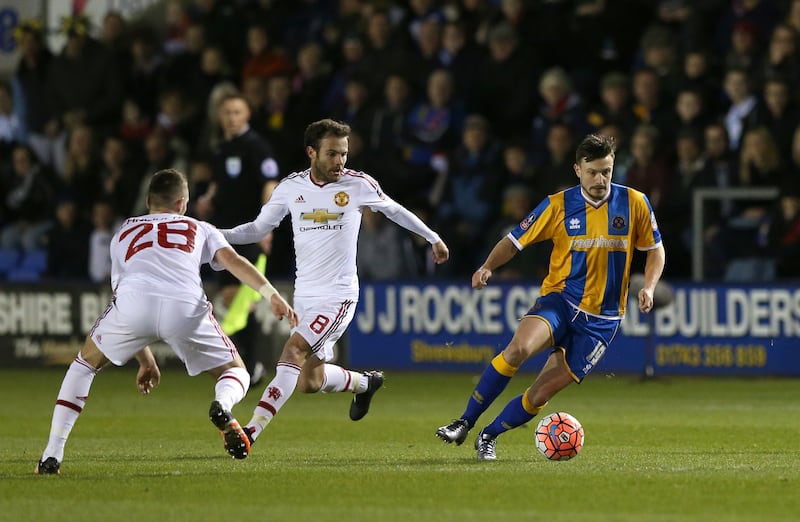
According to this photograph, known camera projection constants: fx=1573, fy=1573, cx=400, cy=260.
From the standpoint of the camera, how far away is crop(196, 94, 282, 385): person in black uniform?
13.2 metres

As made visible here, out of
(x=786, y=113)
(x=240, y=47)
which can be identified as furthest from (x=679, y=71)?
(x=240, y=47)

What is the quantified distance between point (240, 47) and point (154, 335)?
41.2 feet

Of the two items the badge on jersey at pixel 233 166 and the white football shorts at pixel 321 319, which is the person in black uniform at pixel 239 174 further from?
the white football shorts at pixel 321 319

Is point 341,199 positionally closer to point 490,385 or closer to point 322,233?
point 322,233

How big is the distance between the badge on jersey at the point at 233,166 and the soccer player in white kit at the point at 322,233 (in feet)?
11.1

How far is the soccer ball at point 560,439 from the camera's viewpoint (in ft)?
29.9

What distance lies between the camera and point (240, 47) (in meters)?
20.7

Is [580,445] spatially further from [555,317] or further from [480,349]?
[480,349]

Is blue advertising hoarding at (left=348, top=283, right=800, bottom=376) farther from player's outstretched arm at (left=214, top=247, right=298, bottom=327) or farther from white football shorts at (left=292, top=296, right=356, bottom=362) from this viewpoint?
player's outstretched arm at (left=214, top=247, right=298, bottom=327)

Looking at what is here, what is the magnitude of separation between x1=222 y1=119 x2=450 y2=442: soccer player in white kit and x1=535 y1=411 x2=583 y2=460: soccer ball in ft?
4.20

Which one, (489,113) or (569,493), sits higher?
(489,113)

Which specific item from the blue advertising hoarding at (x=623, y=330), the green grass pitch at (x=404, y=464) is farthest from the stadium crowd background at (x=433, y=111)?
the green grass pitch at (x=404, y=464)

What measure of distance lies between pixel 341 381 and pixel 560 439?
1.79m

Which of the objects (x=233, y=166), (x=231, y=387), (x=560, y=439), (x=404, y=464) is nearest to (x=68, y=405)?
(x=231, y=387)
